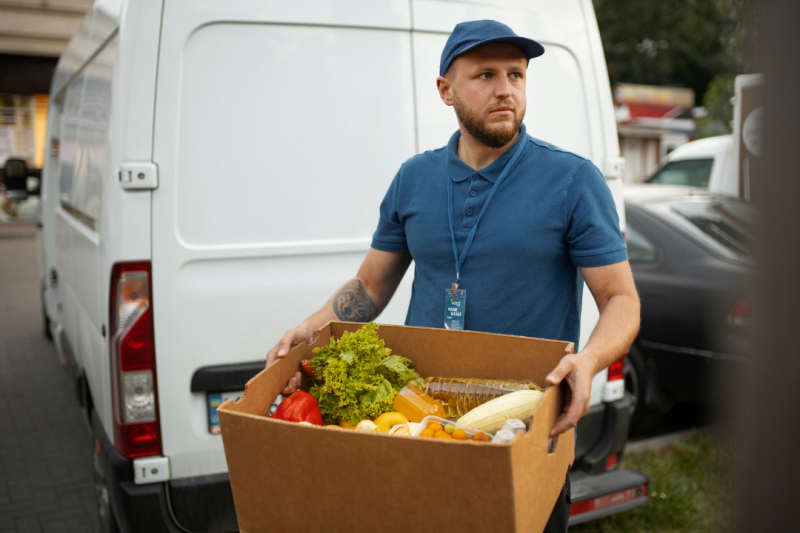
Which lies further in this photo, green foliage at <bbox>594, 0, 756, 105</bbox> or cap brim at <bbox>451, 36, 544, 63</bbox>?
green foliage at <bbox>594, 0, 756, 105</bbox>

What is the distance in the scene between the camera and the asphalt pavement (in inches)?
156

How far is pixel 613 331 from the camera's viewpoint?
1599 mm

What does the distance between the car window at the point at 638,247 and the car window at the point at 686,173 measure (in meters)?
4.14

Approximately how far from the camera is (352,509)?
4.04 ft

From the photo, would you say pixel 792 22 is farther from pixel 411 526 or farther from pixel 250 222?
pixel 250 222

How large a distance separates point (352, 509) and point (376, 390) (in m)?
0.40

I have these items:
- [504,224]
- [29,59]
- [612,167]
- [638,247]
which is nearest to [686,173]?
[638,247]

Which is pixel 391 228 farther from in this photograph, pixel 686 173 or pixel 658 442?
pixel 686 173

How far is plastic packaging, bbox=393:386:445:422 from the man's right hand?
263 millimetres

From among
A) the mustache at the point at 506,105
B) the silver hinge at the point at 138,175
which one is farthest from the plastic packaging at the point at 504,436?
the silver hinge at the point at 138,175

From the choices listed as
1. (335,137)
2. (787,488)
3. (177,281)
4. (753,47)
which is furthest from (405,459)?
(335,137)

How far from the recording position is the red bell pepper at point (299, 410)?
148cm

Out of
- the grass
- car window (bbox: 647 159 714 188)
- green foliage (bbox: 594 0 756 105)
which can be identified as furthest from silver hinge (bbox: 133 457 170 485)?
green foliage (bbox: 594 0 756 105)

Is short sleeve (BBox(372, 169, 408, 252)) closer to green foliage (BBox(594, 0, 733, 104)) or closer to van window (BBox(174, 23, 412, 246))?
van window (BBox(174, 23, 412, 246))
